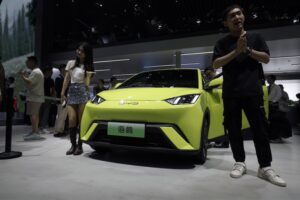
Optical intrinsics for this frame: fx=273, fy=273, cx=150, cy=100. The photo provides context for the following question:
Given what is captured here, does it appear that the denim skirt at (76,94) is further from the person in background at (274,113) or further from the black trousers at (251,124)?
the person in background at (274,113)

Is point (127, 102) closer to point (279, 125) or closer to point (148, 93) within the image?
point (148, 93)

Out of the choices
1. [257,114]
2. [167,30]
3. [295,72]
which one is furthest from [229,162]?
[295,72]

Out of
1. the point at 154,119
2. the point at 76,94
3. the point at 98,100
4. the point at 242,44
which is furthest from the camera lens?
the point at 76,94

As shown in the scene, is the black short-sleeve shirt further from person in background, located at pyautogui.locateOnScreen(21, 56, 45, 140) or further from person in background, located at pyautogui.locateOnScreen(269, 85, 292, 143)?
person in background, located at pyautogui.locateOnScreen(21, 56, 45, 140)

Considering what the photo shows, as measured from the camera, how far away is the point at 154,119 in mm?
2488

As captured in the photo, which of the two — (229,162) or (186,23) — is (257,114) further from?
(186,23)

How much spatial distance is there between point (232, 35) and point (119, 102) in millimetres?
1214

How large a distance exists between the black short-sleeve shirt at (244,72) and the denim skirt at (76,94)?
167cm

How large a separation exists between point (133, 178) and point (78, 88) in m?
1.43

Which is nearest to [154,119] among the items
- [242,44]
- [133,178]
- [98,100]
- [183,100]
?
[183,100]

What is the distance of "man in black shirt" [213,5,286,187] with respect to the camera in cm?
224

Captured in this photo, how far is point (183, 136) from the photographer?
2.46 m

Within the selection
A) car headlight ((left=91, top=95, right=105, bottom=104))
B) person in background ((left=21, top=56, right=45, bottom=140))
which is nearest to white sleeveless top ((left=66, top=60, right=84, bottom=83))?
car headlight ((left=91, top=95, right=105, bottom=104))

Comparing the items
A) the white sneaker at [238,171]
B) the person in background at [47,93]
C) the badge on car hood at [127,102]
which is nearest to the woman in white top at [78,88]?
the badge on car hood at [127,102]
